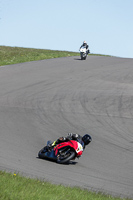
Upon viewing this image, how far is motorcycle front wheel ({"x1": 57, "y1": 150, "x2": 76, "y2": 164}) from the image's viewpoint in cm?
1007

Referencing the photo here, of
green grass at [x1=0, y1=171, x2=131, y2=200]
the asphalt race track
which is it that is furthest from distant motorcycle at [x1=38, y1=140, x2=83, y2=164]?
green grass at [x1=0, y1=171, x2=131, y2=200]

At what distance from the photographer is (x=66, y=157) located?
1017 centimetres

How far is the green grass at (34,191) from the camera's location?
5781 millimetres

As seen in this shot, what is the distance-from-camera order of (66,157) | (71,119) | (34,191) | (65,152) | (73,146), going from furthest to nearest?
(71,119)
(65,152)
(66,157)
(73,146)
(34,191)

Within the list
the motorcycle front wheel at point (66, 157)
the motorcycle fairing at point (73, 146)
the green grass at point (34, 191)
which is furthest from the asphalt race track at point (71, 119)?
the green grass at point (34, 191)

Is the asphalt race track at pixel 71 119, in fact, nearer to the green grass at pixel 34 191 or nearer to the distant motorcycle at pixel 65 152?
the distant motorcycle at pixel 65 152

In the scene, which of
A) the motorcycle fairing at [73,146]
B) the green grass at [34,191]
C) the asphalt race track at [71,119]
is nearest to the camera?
the green grass at [34,191]

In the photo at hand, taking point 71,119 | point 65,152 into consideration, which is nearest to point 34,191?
point 65,152

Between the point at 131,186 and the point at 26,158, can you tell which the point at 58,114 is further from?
the point at 131,186

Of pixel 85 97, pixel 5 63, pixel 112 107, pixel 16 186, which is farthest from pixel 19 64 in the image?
pixel 16 186

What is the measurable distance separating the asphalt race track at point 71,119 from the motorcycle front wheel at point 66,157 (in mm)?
172

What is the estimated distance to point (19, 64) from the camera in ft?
108

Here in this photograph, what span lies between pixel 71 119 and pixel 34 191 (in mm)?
10426

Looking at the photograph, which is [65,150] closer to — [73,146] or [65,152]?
[65,152]
